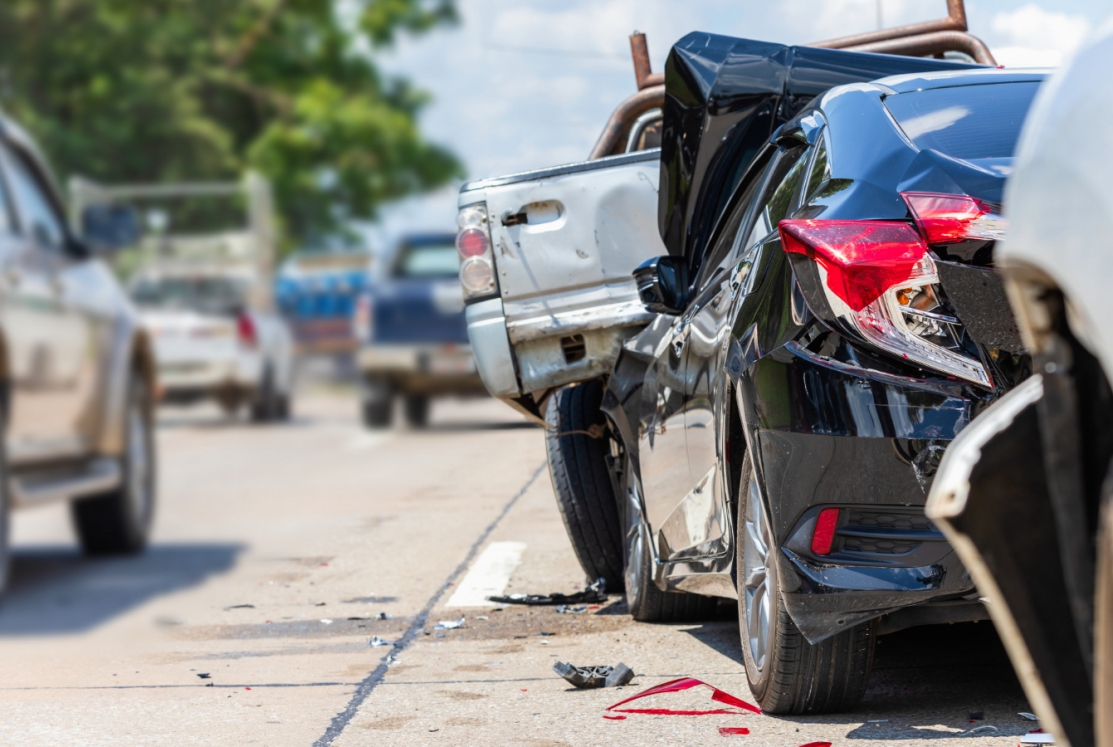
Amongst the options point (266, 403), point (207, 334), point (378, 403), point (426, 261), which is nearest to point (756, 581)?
point (207, 334)

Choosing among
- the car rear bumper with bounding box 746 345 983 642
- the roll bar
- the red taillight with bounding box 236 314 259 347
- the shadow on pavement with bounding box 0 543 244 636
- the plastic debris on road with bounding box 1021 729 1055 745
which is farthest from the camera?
the red taillight with bounding box 236 314 259 347

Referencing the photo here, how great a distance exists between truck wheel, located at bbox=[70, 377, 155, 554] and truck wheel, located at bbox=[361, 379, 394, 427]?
941cm

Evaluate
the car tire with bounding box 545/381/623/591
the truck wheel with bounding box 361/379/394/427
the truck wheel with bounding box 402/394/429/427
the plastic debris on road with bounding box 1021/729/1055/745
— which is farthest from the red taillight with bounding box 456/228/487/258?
the truck wheel with bounding box 402/394/429/427

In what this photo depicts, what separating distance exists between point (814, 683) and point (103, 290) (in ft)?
13.2

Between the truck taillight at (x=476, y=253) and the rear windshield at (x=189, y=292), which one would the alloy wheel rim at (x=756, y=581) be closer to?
the truck taillight at (x=476, y=253)

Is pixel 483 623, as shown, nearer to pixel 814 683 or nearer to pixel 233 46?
pixel 814 683

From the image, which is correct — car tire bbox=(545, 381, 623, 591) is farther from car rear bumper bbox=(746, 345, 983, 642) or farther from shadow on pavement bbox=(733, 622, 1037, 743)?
car rear bumper bbox=(746, 345, 983, 642)

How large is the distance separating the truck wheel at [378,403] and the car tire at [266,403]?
4356 millimetres

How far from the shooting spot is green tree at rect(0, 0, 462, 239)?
1373 cm

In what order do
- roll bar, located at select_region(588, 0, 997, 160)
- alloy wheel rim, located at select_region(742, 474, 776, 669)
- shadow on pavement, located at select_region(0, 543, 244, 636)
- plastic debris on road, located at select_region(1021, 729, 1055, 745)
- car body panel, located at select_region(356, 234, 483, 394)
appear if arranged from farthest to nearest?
car body panel, located at select_region(356, 234, 483, 394) → roll bar, located at select_region(588, 0, 997, 160) → shadow on pavement, located at select_region(0, 543, 244, 636) → alloy wheel rim, located at select_region(742, 474, 776, 669) → plastic debris on road, located at select_region(1021, 729, 1055, 745)

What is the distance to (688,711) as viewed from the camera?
14.4ft

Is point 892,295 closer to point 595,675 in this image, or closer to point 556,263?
point 595,675

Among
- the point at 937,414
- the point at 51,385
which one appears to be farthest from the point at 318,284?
the point at 937,414

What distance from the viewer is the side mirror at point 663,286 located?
16.7 feet
